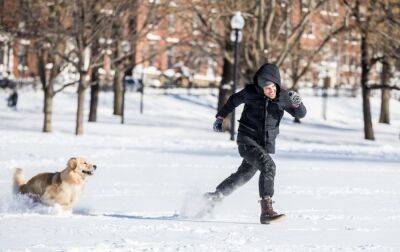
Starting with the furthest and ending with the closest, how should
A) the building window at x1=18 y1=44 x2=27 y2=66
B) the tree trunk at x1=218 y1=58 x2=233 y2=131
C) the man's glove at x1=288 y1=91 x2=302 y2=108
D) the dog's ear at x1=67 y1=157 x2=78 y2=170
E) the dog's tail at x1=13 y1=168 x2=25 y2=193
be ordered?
1. the building window at x1=18 y1=44 x2=27 y2=66
2. the tree trunk at x1=218 y1=58 x2=233 y2=131
3. the dog's tail at x1=13 y1=168 x2=25 y2=193
4. the dog's ear at x1=67 y1=157 x2=78 y2=170
5. the man's glove at x1=288 y1=91 x2=302 y2=108

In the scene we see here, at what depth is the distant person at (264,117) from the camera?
7852mm

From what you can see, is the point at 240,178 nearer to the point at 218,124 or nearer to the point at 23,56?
the point at 218,124

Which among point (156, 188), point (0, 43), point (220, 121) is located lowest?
point (156, 188)

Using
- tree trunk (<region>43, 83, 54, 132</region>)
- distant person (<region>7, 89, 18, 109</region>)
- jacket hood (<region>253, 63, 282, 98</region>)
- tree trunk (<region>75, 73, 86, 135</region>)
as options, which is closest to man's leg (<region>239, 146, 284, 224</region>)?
jacket hood (<region>253, 63, 282, 98</region>)

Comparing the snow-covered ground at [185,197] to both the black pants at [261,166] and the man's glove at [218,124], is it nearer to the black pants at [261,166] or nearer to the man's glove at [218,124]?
the black pants at [261,166]

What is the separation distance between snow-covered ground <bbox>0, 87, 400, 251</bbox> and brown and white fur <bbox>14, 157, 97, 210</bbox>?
4.9 inches

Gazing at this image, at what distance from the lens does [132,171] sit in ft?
46.5

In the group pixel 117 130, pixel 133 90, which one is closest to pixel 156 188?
pixel 117 130

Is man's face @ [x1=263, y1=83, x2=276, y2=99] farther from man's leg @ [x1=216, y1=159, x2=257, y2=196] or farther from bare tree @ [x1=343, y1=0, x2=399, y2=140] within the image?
bare tree @ [x1=343, y1=0, x2=399, y2=140]

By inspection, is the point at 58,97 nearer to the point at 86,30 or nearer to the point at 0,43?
the point at 0,43

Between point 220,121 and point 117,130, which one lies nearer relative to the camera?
point 220,121

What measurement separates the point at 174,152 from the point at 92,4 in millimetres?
7236

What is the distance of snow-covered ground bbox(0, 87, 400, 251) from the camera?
268 inches

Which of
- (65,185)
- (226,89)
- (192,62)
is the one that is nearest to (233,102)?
(65,185)
